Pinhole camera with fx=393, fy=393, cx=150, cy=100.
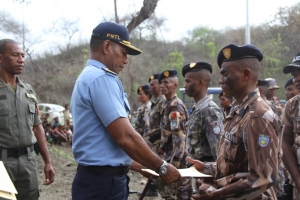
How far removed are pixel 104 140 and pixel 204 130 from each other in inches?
63.8

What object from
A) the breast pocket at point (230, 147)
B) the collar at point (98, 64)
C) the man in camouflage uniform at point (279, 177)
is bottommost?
the man in camouflage uniform at point (279, 177)

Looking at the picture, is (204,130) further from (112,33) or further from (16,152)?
(16,152)

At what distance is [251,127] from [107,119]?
98 cm

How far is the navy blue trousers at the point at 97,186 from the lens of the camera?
2863mm

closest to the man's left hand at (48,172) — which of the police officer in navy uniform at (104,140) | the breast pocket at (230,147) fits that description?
the police officer in navy uniform at (104,140)

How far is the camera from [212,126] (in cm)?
409

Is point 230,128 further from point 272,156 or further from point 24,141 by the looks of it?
point 24,141

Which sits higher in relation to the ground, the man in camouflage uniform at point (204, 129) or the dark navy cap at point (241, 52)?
the dark navy cap at point (241, 52)

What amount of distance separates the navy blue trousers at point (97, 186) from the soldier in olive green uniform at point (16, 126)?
1.10 metres

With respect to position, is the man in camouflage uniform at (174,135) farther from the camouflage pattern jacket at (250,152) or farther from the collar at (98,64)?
the camouflage pattern jacket at (250,152)

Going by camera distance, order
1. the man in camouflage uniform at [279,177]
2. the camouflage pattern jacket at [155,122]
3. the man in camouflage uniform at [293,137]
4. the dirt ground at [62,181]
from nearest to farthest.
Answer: the man in camouflage uniform at [293,137], the man in camouflage uniform at [279,177], the dirt ground at [62,181], the camouflage pattern jacket at [155,122]

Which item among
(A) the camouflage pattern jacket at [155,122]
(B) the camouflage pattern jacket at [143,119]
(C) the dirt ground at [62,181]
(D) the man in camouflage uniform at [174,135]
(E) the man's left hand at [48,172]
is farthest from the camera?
(B) the camouflage pattern jacket at [143,119]

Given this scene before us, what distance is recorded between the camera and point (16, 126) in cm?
384

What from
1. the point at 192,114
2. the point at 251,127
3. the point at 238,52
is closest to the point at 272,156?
the point at 251,127
